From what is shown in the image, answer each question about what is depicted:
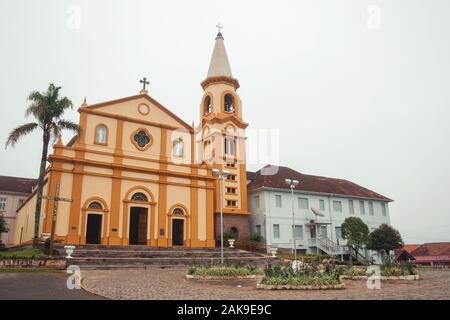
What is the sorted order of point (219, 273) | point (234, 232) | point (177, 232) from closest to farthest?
1. point (219, 273)
2. point (177, 232)
3. point (234, 232)

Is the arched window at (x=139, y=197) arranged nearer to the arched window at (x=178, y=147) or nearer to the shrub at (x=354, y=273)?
the arched window at (x=178, y=147)

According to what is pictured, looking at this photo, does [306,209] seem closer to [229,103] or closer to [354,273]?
[229,103]

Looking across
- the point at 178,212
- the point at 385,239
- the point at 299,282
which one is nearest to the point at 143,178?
the point at 178,212

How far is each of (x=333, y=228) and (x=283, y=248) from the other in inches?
291

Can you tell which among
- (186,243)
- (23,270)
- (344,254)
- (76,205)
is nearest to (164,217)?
(186,243)

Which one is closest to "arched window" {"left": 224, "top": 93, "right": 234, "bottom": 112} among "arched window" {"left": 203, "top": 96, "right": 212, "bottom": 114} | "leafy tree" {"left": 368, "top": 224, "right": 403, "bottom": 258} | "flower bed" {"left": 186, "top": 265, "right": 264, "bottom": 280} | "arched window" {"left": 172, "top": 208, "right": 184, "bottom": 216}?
"arched window" {"left": 203, "top": 96, "right": 212, "bottom": 114}

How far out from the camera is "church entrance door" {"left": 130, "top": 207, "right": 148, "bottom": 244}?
28.8 m

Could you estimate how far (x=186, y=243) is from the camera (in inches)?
1184

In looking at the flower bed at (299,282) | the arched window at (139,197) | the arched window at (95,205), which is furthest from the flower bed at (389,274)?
the arched window at (95,205)

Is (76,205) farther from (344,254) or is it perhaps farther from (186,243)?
(344,254)

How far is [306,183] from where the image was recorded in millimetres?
39094

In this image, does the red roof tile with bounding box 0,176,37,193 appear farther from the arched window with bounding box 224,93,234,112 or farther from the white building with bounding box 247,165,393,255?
the white building with bounding box 247,165,393,255

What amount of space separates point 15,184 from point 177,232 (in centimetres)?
2897
